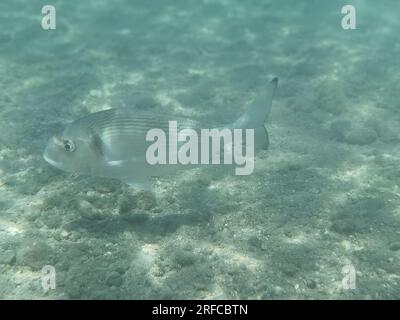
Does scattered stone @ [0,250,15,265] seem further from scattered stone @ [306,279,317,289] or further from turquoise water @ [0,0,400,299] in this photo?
scattered stone @ [306,279,317,289]

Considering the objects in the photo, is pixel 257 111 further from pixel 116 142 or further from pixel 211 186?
pixel 211 186

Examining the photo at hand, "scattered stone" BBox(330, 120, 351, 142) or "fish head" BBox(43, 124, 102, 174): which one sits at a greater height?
"fish head" BBox(43, 124, 102, 174)

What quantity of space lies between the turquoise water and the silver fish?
76 cm

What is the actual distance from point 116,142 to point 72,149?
0.41 meters

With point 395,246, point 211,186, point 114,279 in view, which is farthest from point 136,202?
point 395,246

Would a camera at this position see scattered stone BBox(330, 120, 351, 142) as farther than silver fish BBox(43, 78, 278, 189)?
Yes

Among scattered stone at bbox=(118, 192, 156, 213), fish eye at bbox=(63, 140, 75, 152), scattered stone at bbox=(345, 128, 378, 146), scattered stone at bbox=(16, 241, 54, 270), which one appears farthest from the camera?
scattered stone at bbox=(345, 128, 378, 146)

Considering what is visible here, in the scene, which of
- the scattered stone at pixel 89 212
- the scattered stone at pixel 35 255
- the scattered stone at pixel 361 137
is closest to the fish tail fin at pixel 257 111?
the scattered stone at pixel 89 212

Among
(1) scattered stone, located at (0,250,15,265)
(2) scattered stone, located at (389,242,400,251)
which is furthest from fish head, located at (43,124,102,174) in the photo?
(2) scattered stone, located at (389,242,400,251)

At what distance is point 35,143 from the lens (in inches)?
269

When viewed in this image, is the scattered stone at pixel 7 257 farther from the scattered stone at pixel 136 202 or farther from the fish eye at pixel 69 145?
the fish eye at pixel 69 145

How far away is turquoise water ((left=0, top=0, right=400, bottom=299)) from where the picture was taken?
4090 mm
